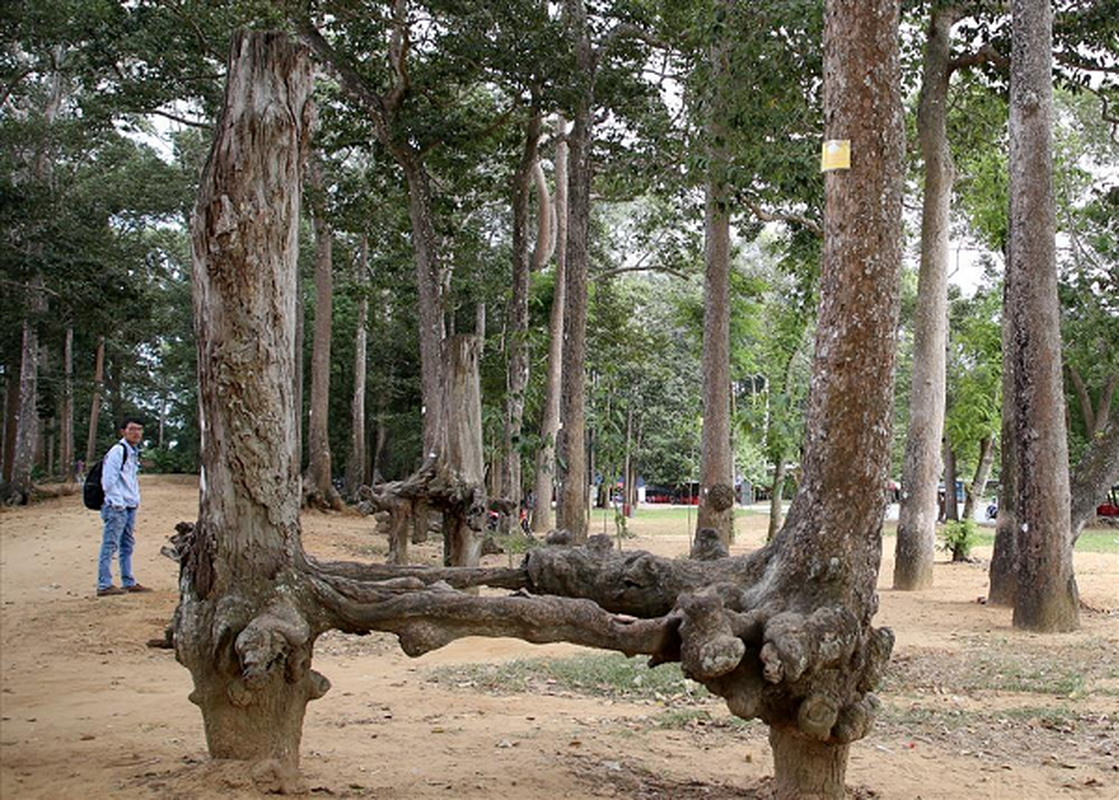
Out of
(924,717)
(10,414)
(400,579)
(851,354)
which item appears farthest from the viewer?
(10,414)

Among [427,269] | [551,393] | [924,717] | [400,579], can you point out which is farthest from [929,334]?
[400,579]

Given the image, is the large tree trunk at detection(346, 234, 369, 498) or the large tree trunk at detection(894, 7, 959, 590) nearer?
the large tree trunk at detection(894, 7, 959, 590)

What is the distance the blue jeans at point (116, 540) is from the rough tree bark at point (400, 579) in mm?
5677

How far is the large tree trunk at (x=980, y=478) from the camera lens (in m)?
21.4

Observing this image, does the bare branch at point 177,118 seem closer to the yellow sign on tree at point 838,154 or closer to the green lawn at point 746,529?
the green lawn at point 746,529

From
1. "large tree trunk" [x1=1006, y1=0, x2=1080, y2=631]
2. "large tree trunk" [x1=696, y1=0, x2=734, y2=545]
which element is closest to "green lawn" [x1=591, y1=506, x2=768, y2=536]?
"large tree trunk" [x1=696, y1=0, x2=734, y2=545]

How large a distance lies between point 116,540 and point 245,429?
20.8 feet

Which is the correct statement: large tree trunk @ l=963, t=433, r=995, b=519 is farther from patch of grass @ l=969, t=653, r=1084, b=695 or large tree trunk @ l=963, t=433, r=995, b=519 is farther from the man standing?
the man standing

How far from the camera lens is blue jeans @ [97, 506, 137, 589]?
9.82m

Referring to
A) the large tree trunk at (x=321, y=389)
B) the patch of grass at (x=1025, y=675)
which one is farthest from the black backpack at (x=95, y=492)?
the large tree trunk at (x=321, y=389)

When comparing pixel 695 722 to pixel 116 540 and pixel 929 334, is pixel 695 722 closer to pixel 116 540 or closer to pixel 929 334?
pixel 116 540

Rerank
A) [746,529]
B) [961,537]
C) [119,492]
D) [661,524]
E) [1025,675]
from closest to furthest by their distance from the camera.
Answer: [1025,675], [119,492], [961,537], [746,529], [661,524]

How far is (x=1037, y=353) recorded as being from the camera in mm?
10234

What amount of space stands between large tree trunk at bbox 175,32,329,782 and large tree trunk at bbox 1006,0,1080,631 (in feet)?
26.3
